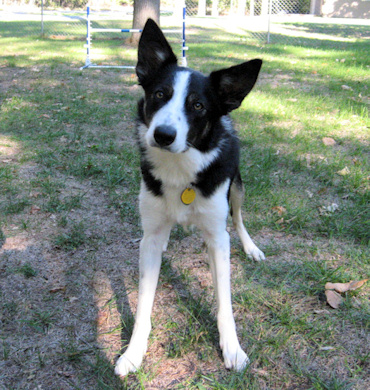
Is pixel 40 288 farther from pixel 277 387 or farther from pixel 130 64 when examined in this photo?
pixel 130 64

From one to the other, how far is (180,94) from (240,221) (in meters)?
1.42

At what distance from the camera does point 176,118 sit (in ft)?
7.03

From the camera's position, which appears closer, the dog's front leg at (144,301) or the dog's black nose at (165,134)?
the dog's black nose at (165,134)

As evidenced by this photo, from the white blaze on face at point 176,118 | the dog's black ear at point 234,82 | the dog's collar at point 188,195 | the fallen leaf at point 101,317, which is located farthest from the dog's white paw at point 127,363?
the dog's black ear at point 234,82

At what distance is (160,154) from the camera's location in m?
2.41

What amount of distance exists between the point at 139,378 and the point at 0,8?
35.2 metres

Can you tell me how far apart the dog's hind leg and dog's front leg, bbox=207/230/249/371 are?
81 centimetres

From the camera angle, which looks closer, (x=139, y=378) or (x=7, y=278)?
(x=139, y=378)

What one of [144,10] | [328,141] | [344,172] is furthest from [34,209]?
[144,10]

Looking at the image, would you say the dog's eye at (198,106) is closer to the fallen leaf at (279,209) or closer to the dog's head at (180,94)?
the dog's head at (180,94)

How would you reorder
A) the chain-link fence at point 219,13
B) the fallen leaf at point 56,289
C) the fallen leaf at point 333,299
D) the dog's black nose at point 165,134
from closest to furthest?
the dog's black nose at point 165,134 < the fallen leaf at point 333,299 < the fallen leaf at point 56,289 < the chain-link fence at point 219,13

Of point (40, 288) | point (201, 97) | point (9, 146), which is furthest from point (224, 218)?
point (9, 146)

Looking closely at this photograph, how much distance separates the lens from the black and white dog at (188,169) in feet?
7.49

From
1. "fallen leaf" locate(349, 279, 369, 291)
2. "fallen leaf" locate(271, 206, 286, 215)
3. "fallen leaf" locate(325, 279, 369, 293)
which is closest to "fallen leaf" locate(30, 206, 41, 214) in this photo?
"fallen leaf" locate(271, 206, 286, 215)
